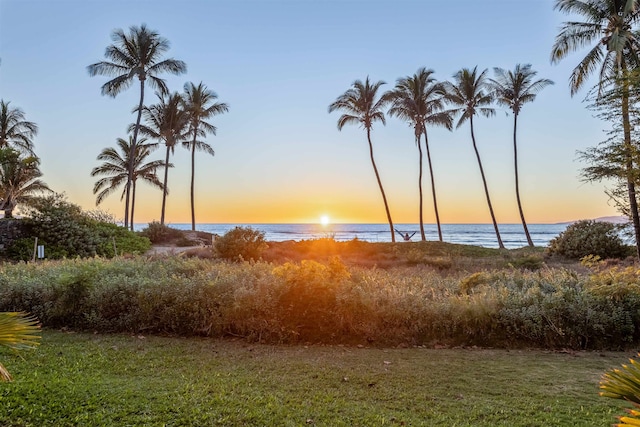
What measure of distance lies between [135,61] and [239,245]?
15.2 meters

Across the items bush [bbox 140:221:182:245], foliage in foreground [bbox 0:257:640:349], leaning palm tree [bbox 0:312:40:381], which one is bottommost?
foliage in foreground [bbox 0:257:640:349]

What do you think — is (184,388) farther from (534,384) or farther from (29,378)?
(534,384)

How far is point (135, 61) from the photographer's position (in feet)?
72.5

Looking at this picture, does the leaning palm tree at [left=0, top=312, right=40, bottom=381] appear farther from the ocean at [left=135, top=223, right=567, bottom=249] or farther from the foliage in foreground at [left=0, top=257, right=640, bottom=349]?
the ocean at [left=135, top=223, right=567, bottom=249]

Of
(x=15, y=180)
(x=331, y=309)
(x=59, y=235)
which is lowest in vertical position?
(x=331, y=309)

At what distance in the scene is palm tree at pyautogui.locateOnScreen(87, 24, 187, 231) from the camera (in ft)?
71.2

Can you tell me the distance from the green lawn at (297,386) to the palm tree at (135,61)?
20.7m

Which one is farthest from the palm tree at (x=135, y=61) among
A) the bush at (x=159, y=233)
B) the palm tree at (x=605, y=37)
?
the palm tree at (x=605, y=37)

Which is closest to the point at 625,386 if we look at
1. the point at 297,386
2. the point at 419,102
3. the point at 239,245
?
the point at 297,386

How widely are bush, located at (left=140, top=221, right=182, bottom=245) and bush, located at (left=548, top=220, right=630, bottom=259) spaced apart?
64.3 feet

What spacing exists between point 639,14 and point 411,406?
→ 15690mm

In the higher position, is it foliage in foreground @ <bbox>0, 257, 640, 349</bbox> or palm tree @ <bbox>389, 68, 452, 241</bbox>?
palm tree @ <bbox>389, 68, 452, 241</bbox>

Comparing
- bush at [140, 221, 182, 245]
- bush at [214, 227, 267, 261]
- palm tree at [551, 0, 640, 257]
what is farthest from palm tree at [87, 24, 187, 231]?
palm tree at [551, 0, 640, 257]

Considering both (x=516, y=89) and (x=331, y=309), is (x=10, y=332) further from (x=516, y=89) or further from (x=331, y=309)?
(x=516, y=89)
